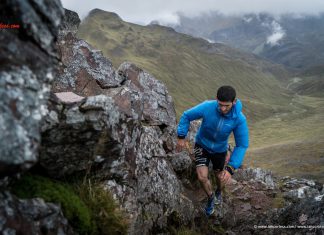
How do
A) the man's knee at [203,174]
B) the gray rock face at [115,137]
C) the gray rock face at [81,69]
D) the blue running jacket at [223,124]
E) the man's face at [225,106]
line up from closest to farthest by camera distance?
the gray rock face at [115,137]
the man's face at [225,106]
the blue running jacket at [223,124]
the man's knee at [203,174]
the gray rock face at [81,69]

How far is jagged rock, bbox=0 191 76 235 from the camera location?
6.64 meters

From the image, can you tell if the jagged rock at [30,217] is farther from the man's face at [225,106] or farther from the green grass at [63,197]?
the man's face at [225,106]

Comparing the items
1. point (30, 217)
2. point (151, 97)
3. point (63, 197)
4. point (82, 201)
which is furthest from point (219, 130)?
point (30, 217)

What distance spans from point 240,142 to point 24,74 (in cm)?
899

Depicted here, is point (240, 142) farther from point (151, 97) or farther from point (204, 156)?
point (151, 97)

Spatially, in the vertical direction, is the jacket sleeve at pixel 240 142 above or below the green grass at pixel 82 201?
above

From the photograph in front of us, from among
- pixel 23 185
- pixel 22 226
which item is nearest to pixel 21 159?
pixel 22 226

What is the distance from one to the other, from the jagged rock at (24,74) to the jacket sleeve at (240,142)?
805cm

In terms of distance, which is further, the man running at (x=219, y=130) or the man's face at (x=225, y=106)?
the man running at (x=219, y=130)

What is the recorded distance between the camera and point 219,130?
13703 mm

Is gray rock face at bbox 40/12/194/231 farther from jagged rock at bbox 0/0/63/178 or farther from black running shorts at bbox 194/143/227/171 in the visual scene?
jagged rock at bbox 0/0/63/178

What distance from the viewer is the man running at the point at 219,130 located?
1284 cm

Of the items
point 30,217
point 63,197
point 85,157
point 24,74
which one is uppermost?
point 24,74

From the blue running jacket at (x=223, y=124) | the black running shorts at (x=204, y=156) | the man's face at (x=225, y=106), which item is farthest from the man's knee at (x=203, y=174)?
the man's face at (x=225, y=106)
